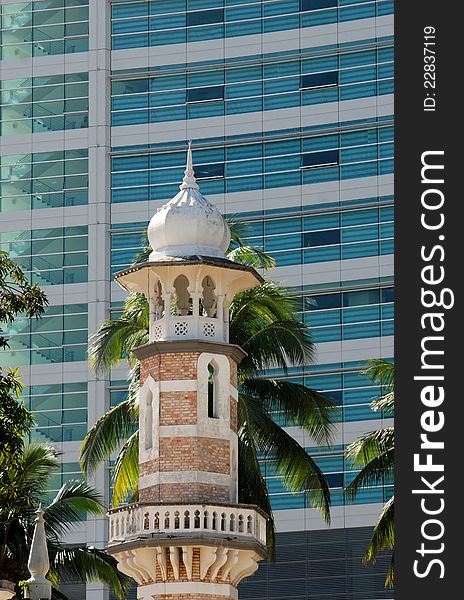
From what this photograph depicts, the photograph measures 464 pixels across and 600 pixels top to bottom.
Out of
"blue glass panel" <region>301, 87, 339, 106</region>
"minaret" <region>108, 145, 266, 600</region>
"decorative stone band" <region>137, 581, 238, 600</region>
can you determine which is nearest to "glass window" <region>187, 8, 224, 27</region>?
"blue glass panel" <region>301, 87, 339, 106</region>

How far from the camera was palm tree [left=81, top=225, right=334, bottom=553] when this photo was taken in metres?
45.0

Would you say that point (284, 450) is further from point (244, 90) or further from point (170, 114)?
point (170, 114)

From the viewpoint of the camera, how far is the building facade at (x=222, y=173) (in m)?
80.2

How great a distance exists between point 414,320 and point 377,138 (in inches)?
2293

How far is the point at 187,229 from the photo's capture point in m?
42.0

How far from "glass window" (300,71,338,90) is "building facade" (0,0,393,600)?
0.07 meters

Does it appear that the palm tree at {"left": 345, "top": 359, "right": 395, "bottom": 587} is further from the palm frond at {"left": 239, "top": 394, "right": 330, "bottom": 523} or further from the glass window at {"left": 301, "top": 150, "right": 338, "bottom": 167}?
the glass window at {"left": 301, "top": 150, "right": 338, "bottom": 167}

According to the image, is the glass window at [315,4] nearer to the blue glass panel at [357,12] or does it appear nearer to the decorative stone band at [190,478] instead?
the blue glass panel at [357,12]

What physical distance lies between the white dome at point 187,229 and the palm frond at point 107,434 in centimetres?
470

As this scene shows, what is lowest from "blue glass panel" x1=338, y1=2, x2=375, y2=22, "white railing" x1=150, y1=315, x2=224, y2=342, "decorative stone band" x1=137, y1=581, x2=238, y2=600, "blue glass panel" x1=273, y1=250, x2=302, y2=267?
"decorative stone band" x1=137, y1=581, x2=238, y2=600

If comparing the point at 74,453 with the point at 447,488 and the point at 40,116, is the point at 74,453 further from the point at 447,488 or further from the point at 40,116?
the point at 447,488

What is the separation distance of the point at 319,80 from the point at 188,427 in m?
45.0

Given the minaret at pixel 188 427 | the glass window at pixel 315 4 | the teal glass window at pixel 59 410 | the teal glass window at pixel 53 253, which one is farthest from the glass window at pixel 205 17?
the minaret at pixel 188 427

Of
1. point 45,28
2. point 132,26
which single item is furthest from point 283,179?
point 45,28
